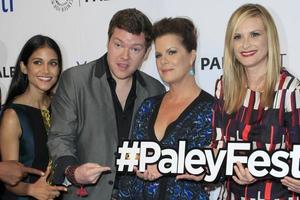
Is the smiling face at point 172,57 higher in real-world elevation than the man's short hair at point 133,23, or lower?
lower

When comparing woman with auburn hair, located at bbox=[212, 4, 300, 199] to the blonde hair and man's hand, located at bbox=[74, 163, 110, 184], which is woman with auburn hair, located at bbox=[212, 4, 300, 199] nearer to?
the blonde hair

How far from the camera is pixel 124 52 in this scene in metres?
1.71

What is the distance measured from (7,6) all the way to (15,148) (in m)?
0.71

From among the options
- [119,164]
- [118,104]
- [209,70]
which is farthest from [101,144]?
[209,70]

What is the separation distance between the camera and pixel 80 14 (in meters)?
1.98

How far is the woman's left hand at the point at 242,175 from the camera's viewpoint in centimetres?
136

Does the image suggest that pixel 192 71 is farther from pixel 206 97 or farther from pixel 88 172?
pixel 88 172

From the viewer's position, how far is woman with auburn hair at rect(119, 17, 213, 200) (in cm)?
154

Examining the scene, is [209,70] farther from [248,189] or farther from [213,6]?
[248,189]

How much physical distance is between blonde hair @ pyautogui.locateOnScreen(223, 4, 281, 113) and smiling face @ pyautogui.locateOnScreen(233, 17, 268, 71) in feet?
0.05

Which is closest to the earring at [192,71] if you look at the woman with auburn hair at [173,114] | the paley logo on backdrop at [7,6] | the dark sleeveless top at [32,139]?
the woman with auburn hair at [173,114]

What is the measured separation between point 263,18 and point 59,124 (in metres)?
0.83

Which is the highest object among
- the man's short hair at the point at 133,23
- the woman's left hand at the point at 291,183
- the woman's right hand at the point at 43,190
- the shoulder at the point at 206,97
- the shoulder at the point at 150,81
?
the man's short hair at the point at 133,23

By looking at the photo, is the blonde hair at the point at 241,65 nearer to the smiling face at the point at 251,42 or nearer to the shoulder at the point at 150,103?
the smiling face at the point at 251,42
